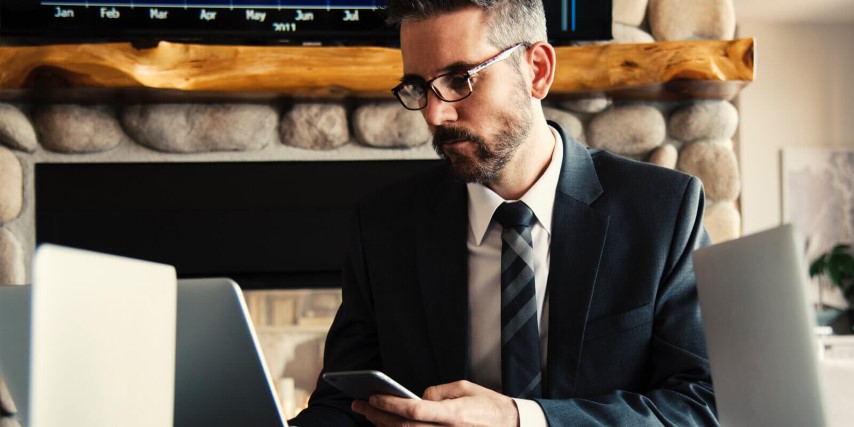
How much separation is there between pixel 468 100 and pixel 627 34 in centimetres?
130

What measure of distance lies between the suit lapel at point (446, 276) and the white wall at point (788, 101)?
528 centimetres

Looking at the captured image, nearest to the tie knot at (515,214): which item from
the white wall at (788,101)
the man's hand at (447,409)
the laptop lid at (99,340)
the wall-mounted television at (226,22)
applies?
the man's hand at (447,409)

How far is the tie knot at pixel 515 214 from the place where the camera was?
1475 mm

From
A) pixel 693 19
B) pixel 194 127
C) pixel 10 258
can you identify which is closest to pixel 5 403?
pixel 10 258

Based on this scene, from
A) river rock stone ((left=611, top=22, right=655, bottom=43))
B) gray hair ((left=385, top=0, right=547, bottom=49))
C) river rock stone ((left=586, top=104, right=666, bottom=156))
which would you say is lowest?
river rock stone ((left=586, top=104, right=666, bottom=156))

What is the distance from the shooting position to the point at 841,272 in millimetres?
6043

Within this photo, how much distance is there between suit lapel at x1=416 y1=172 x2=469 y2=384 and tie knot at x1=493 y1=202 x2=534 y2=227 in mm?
86

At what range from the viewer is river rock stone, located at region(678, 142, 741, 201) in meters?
2.57

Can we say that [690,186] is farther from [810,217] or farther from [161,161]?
[810,217]

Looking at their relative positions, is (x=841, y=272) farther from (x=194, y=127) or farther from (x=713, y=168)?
(x=194, y=127)

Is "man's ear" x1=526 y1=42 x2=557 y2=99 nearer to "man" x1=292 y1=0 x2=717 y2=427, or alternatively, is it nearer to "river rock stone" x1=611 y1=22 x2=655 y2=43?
"man" x1=292 y1=0 x2=717 y2=427

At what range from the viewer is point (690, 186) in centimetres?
149

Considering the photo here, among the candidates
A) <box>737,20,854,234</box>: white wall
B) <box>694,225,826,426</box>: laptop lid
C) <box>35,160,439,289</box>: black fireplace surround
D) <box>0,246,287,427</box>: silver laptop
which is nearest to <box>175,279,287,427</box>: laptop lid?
<box>0,246,287,427</box>: silver laptop

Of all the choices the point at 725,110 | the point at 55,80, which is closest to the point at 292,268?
the point at 55,80
